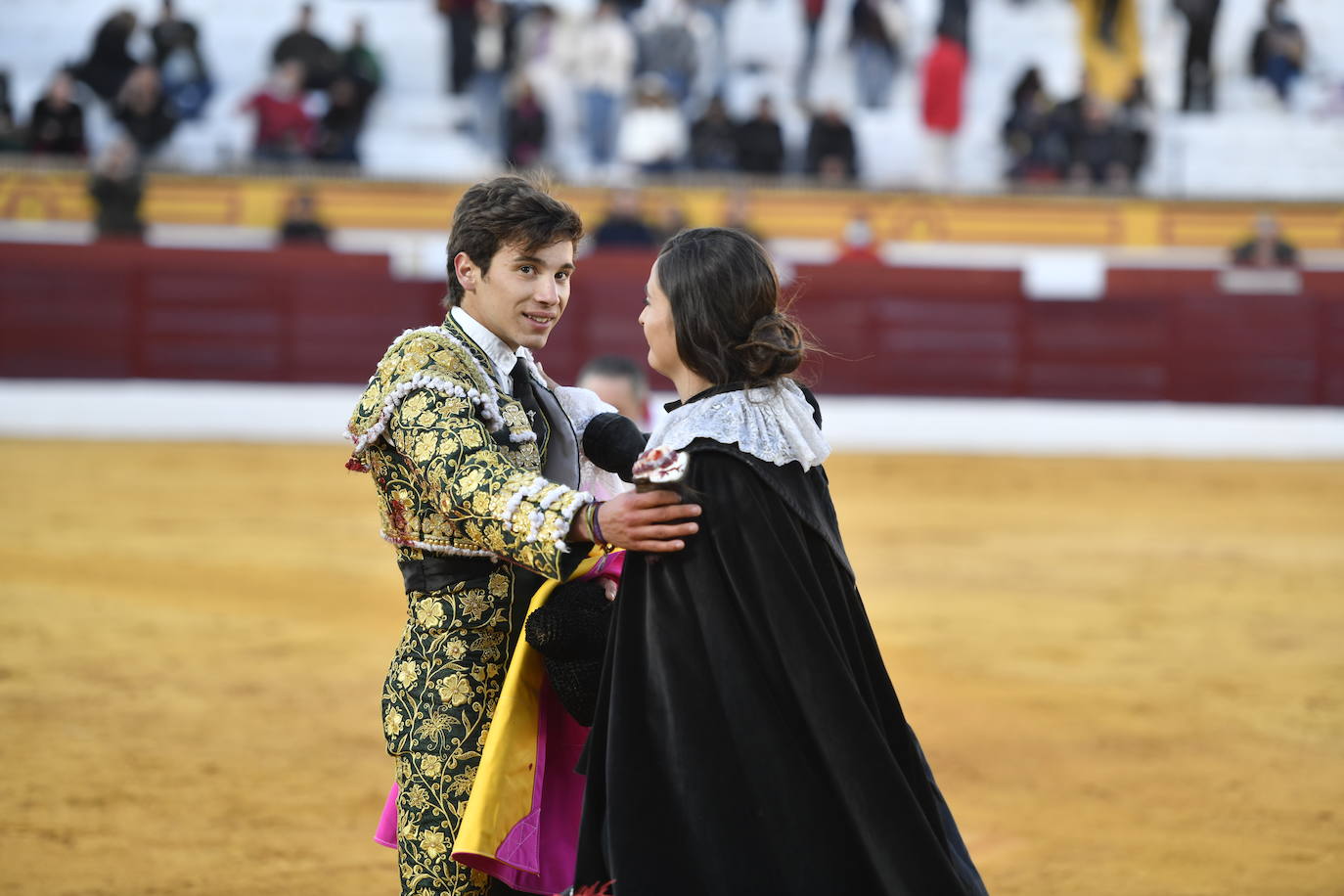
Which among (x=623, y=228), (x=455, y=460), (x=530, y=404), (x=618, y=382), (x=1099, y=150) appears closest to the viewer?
(x=455, y=460)

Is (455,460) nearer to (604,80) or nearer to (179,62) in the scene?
(604,80)

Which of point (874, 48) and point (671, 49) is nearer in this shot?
point (671, 49)

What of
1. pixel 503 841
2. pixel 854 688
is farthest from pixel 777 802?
pixel 503 841

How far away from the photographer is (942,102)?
44.8 ft

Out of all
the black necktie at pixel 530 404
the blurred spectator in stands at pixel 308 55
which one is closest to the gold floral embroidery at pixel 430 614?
the black necktie at pixel 530 404

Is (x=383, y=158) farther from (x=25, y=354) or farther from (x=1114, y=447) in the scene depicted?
(x=1114, y=447)

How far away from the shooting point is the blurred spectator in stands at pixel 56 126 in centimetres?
→ 1234

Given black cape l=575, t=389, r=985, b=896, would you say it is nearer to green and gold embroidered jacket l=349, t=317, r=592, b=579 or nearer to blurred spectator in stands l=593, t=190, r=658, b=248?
green and gold embroidered jacket l=349, t=317, r=592, b=579

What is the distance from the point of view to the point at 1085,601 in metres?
6.70

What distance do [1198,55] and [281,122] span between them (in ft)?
Answer: 27.3

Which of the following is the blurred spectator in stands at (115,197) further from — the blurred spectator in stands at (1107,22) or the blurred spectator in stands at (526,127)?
the blurred spectator in stands at (1107,22)

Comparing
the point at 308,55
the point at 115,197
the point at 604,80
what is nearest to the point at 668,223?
the point at 604,80

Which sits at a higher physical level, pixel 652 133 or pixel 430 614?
pixel 652 133

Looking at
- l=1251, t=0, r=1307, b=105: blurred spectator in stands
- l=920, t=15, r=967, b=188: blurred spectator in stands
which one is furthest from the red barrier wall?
l=1251, t=0, r=1307, b=105: blurred spectator in stands
